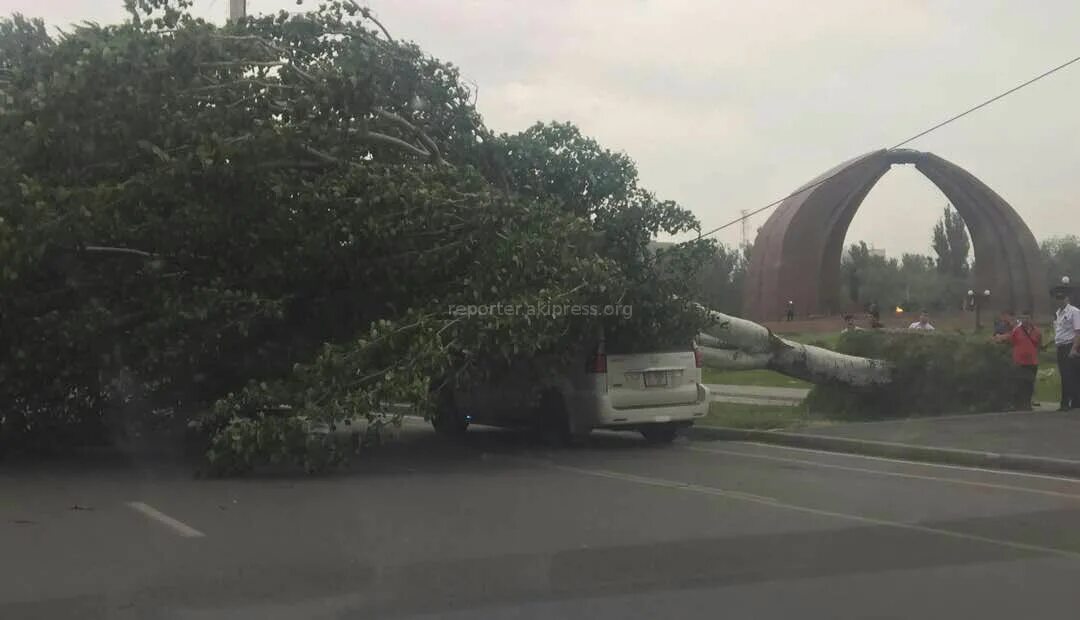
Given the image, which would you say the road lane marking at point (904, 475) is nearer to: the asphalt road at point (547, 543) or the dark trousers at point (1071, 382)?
the asphalt road at point (547, 543)

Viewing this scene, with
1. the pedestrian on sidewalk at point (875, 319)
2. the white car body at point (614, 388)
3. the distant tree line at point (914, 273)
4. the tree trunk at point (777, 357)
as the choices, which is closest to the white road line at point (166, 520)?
the white car body at point (614, 388)

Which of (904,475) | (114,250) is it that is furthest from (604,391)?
(114,250)

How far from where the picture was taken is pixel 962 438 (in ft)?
42.6

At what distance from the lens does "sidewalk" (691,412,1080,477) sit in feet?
37.5

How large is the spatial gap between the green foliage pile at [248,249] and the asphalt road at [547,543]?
3.67 ft

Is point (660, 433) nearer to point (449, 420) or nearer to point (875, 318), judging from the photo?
point (449, 420)

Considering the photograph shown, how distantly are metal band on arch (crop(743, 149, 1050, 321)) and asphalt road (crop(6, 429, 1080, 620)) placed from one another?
3998 centimetres

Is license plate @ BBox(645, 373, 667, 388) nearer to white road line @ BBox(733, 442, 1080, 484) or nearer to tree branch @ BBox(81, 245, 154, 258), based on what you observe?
white road line @ BBox(733, 442, 1080, 484)

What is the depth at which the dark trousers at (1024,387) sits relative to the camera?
15.8 m

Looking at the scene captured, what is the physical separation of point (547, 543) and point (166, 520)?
3.14m

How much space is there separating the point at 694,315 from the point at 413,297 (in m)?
3.58

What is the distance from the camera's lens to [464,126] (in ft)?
47.6

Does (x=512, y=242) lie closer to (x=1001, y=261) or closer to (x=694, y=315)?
(x=694, y=315)

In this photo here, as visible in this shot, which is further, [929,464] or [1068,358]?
[1068,358]
